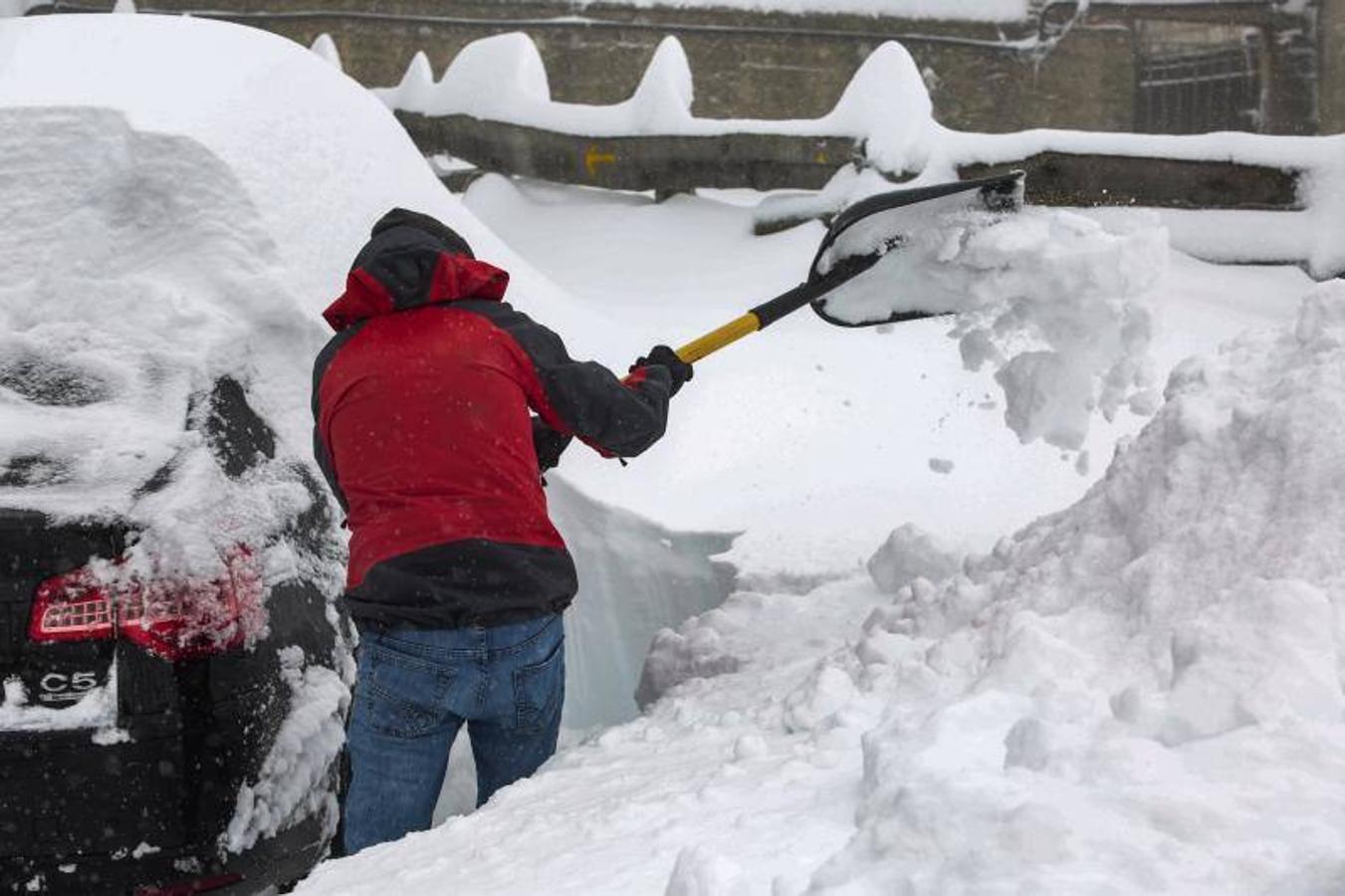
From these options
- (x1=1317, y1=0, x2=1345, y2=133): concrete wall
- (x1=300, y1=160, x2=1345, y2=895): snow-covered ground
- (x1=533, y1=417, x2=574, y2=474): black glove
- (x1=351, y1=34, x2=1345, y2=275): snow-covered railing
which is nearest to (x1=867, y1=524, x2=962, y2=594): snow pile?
(x1=300, y1=160, x2=1345, y2=895): snow-covered ground

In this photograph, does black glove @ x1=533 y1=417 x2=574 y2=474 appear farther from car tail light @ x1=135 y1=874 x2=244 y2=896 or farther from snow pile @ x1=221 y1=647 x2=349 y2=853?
car tail light @ x1=135 y1=874 x2=244 y2=896

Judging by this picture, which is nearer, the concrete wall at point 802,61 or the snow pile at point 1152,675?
the snow pile at point 1152,675

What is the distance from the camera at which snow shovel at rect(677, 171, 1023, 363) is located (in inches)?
144

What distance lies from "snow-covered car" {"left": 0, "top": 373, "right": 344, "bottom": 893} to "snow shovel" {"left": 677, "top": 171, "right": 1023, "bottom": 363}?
1330mm

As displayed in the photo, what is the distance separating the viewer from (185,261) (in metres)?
3.17

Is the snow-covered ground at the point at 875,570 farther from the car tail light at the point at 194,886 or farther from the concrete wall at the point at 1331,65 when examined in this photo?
the concrete wall at the point at 1331,65

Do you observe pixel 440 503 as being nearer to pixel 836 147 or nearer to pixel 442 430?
pixel 442 430

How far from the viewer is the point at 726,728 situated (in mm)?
2779

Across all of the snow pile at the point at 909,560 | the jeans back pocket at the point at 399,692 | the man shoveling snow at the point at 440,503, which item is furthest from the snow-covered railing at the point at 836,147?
the jeans back pocket at the point at 399,692

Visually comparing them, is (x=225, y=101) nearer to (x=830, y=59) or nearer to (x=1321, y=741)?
(x=1321, y=741)

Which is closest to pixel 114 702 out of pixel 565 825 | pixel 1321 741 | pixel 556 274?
pixel 565 825

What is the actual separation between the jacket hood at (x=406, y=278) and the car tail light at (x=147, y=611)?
534mm

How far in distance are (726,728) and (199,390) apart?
1.21 m

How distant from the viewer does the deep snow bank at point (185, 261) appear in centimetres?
280
